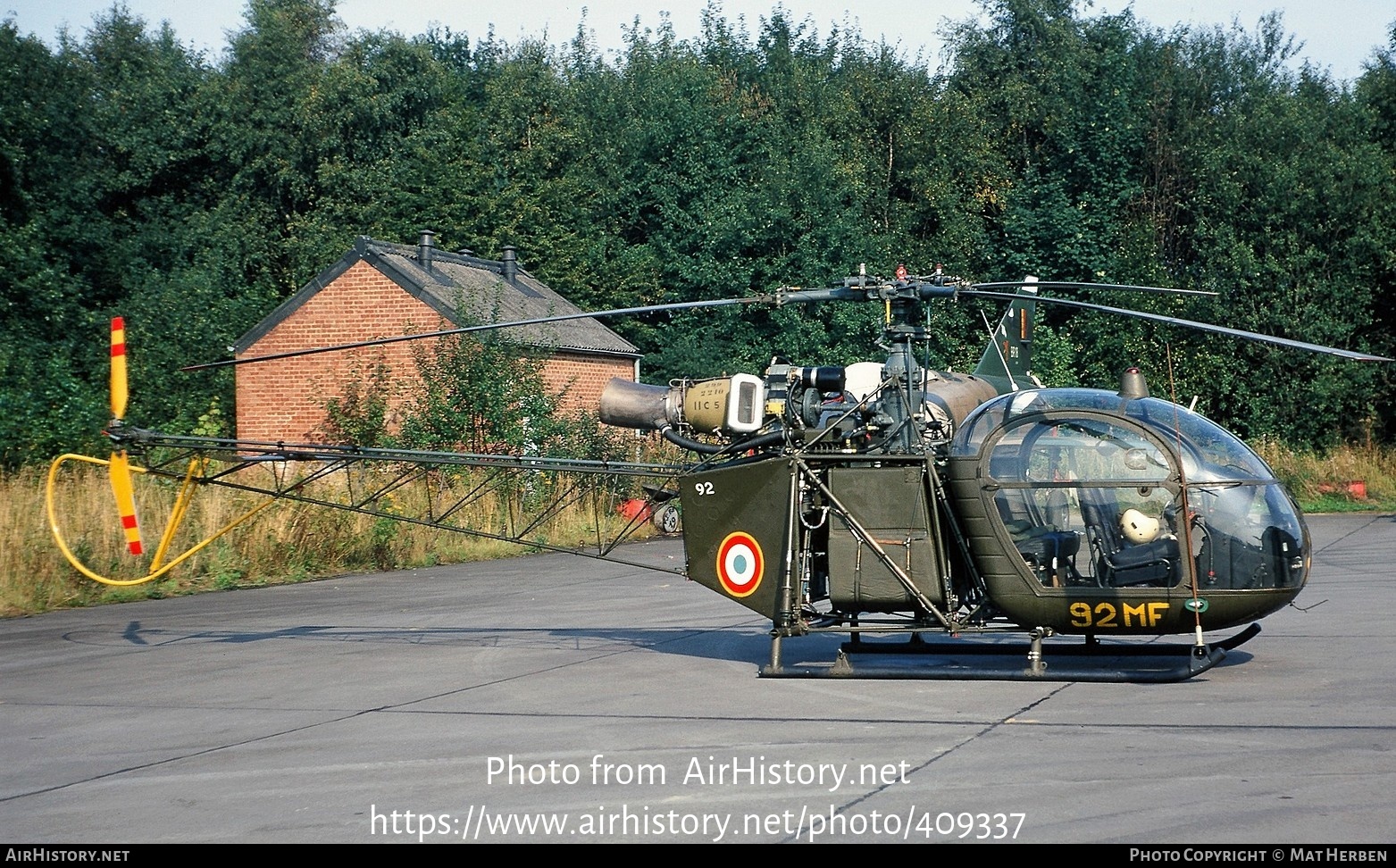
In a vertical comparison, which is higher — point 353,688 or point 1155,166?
point 1155,166

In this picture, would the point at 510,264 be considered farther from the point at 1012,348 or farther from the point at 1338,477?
the point at 1338,477

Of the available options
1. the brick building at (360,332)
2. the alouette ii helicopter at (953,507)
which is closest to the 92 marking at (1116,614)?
the alouette ii helicopter at (953,507)

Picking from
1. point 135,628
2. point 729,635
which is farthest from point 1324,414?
point 135,628

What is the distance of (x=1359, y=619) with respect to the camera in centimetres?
1291

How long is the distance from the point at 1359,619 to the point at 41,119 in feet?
138

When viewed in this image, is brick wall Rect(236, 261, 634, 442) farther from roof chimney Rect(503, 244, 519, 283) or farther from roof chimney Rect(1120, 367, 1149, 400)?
roof chimney Rect(1120, 367, 1149, 400)

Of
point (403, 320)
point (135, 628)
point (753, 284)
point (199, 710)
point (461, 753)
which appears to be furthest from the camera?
point (753, 284)

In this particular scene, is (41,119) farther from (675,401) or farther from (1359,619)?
(1359,619)

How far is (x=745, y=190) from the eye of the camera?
147ft

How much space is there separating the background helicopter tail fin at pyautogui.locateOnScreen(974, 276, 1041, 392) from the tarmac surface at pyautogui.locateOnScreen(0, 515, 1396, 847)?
30.6ft

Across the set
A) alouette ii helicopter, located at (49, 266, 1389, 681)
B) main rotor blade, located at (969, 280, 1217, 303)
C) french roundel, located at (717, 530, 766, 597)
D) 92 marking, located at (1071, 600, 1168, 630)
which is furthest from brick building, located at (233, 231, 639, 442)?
92 marking, located at (1071, 600, 1168, 630)

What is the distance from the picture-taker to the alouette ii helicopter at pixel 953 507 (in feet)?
30.8

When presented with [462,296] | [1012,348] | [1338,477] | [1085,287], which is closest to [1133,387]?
[1085,287]

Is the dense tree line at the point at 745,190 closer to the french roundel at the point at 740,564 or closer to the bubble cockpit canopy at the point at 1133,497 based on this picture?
the french roundel at the point at 740,564
